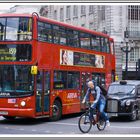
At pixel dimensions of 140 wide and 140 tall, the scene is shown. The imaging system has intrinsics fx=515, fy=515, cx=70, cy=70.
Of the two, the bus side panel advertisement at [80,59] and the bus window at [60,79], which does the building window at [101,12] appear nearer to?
the bus side panel advertisement at [80,59]

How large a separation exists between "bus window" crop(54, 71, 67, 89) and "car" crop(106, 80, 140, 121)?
207 centimetres

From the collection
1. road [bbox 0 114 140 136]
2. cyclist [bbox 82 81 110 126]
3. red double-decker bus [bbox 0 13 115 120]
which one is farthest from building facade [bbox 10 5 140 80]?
cyclist [bbox 82 81 110 126]

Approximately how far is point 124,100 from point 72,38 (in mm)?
4189

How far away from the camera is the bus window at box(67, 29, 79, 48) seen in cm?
2366

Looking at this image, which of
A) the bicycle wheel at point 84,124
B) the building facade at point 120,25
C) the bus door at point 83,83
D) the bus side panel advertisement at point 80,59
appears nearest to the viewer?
the bicycle wheel at point 84,124

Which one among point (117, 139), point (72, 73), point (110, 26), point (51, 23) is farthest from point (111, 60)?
point (110, 26)

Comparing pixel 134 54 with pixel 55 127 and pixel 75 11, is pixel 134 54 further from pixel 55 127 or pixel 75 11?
pixel 55 127

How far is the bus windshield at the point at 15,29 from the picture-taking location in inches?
808

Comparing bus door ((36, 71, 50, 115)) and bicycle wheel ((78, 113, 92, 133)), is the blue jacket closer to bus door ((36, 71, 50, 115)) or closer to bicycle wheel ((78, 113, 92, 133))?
bicycle wheel ((78, 113, 92, 133))

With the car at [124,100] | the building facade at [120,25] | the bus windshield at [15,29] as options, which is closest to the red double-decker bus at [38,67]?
the bus windshield at [15,29]

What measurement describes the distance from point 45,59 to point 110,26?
3133 cm

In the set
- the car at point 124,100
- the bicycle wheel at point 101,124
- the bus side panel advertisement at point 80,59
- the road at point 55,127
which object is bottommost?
the road at point 55,127

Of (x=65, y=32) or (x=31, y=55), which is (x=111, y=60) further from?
(x=31, y=55)

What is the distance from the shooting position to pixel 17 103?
20312mm
